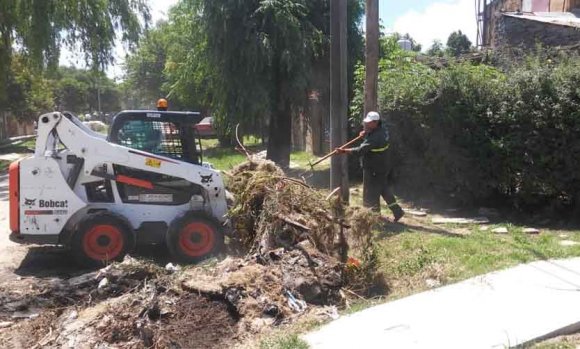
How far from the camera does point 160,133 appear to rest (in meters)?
8.09

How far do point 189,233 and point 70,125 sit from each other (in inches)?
79.3

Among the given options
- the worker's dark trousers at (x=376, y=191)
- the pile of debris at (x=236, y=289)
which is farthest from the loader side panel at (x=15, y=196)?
the worker's dark trousers at (x=376, y=191)

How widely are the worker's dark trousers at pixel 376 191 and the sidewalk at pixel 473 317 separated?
3.07 meters

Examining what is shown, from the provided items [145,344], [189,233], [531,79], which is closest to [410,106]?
[531,79]

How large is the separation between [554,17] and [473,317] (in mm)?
18820

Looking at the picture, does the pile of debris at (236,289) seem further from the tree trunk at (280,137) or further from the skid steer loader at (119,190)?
the tree trunk at (280,137)

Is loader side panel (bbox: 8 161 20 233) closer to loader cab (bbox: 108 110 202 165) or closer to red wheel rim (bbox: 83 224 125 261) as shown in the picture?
red wheel rim (bbox: 83 224 125 261)

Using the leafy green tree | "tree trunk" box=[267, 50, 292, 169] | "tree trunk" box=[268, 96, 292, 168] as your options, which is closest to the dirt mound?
"tree trunk" box=[267, 50, 292, 169]

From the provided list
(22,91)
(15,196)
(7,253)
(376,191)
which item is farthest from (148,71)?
(15,196)

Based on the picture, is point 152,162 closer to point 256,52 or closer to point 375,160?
point 375,160

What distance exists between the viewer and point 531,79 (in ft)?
30.2

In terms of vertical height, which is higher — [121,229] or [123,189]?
[123,189]

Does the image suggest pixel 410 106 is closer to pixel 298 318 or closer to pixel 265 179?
pixel 265 179

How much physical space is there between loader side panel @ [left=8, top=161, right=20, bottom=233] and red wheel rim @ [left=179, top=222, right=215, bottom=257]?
1987mm
